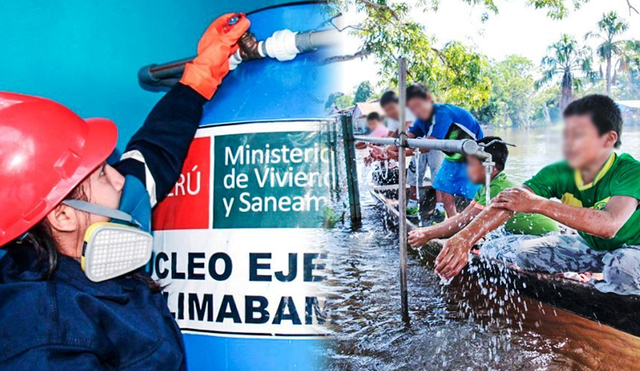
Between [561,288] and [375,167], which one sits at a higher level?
[375,167]

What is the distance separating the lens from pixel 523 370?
3.43 ft

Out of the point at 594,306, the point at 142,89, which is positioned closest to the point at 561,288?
the point at 594,306

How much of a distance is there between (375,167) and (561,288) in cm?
41

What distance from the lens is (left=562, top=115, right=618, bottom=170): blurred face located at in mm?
887

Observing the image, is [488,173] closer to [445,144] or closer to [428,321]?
[445,144]

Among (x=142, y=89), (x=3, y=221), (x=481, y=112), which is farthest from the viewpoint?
(x=142, y=89)

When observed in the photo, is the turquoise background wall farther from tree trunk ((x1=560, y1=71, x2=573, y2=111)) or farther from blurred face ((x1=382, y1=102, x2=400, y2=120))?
tree trunk ((x1=560, y1=71, x2=573, y2=111))

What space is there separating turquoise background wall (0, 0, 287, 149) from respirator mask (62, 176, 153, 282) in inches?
15.0

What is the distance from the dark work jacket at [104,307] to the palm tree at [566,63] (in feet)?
2.44

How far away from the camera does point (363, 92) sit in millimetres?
1114

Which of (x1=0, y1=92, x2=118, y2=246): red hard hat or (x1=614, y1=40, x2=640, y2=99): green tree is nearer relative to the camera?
(x1=614, y1=40, x2=640, y2=99): green tree

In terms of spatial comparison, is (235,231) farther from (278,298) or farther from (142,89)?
(142,89)

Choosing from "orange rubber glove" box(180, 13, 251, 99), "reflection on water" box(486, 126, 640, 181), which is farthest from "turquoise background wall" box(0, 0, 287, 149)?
"reflection on water" box(486, 126, 640, 181)

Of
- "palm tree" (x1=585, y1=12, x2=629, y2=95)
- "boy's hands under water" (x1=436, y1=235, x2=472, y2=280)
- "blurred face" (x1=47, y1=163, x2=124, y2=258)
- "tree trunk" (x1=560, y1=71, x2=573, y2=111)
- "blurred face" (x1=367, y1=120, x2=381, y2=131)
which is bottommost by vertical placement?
"boy's hands under water" (x1=436, y1=235, x2=472, y2=280)
